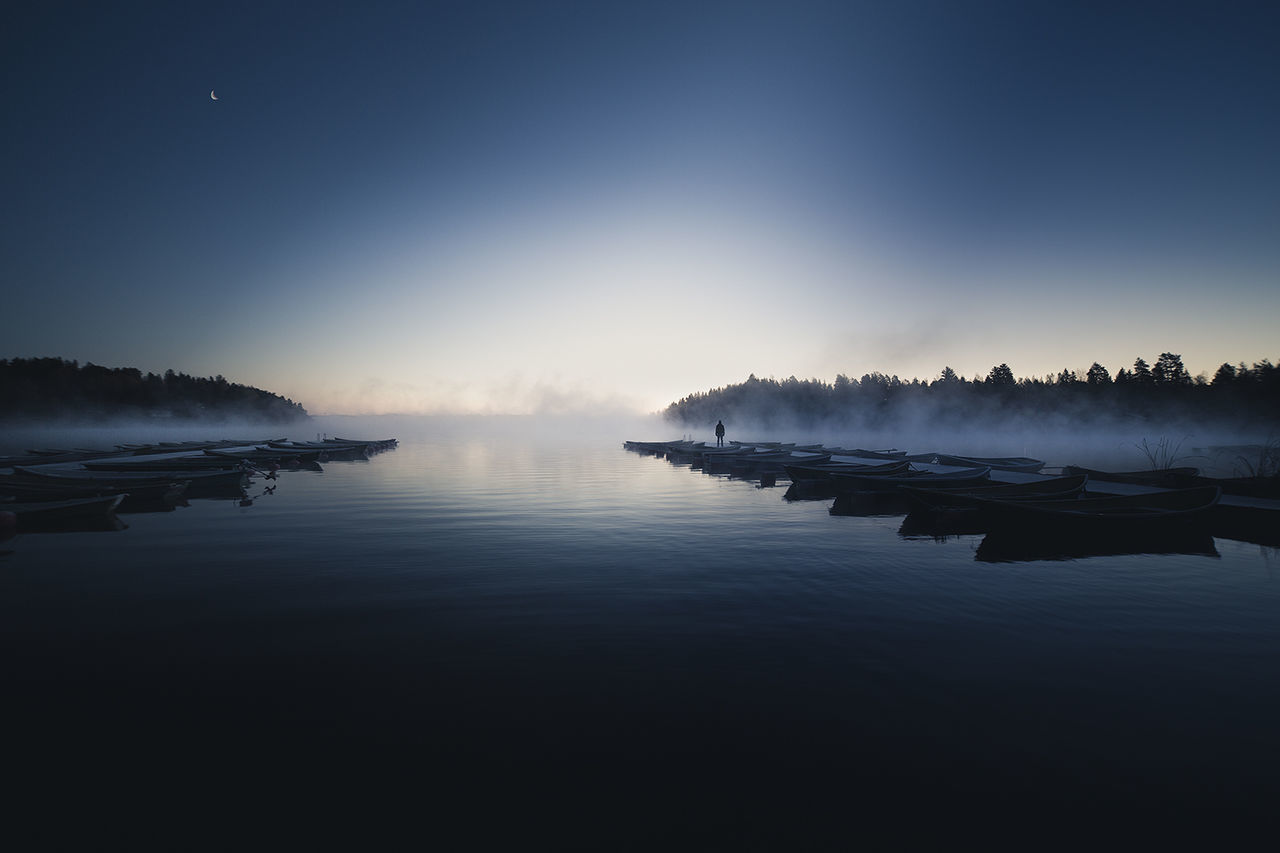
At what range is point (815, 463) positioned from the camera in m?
44.6

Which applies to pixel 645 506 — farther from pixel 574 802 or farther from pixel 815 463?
pixel 574 802

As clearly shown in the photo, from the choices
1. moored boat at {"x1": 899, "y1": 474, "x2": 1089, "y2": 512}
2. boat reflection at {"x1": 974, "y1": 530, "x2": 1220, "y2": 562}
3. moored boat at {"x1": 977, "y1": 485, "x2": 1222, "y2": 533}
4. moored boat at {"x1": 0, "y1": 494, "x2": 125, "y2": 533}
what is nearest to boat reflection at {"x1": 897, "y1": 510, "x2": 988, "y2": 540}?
moored boat at {"x1": 899, "y1": 474, "x2": 1089, "y2": 512}

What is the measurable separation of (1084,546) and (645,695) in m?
18.3

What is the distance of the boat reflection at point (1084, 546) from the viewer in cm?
1769

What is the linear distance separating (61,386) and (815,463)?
23524 centimetres

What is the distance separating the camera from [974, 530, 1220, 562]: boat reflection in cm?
1769

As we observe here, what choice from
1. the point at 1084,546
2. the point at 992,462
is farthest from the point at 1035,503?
the point at 992,462

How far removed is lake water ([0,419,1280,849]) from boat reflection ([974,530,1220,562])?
99cm

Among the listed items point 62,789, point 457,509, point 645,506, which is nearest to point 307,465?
point 457,509

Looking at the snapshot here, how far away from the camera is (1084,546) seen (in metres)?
18.2

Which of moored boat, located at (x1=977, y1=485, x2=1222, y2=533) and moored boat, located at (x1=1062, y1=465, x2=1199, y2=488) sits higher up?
moored boat, located at (x1=1062, y1=465, x2=1199, y2=488)

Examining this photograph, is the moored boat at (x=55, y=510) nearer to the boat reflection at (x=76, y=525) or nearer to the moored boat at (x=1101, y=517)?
the boat reflection at (x=76, y=525)

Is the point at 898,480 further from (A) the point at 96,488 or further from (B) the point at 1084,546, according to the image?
(A) the point at 96,488

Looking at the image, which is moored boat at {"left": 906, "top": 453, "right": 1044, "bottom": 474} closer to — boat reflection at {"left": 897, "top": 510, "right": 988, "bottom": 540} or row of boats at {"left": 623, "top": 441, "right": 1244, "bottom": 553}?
row of boats at {"left": 623, "top": 441, "right": 1244, "bottom": 553}
